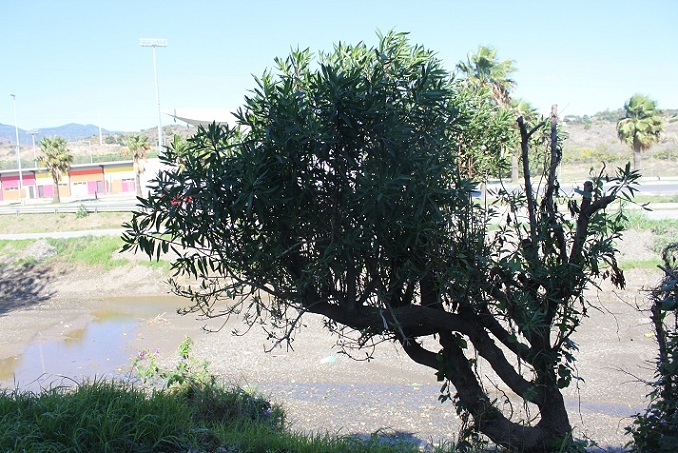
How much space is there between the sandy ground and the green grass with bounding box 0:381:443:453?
72.9 inches

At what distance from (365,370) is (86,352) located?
311 inches

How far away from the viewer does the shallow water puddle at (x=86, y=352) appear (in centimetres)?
1398

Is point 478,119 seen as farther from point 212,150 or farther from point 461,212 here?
point 212,150

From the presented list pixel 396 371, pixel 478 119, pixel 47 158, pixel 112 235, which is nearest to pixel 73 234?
pixel 112 235

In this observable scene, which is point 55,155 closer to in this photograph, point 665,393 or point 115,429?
point 115,429

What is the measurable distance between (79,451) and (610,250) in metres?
3.78

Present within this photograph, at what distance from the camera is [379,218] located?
12.2 ft

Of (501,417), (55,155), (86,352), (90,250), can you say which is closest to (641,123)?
(90,250)

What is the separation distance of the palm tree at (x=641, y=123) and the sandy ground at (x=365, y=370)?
20266mm

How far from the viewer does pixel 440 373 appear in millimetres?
5156

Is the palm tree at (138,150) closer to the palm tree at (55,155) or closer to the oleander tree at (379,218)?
the palm tree at (55,155)

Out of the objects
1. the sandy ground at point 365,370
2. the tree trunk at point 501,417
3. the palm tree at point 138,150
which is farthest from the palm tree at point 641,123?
the tree trunk at point 501,417

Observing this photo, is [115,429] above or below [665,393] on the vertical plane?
below

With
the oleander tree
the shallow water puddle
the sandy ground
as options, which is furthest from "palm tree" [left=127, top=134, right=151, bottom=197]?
the oleander tree
